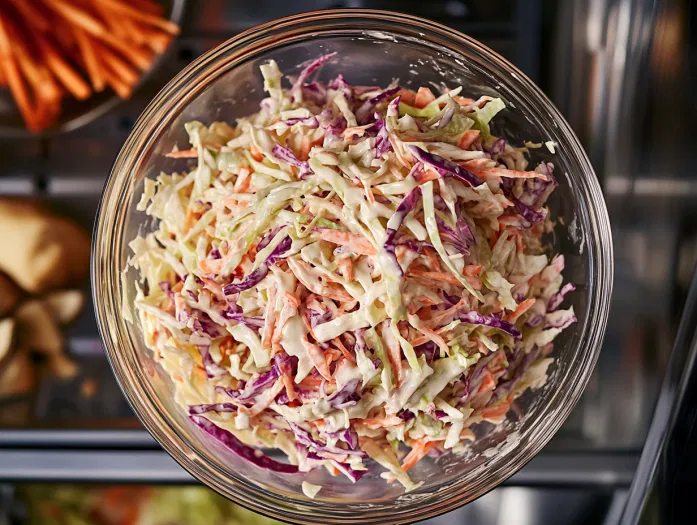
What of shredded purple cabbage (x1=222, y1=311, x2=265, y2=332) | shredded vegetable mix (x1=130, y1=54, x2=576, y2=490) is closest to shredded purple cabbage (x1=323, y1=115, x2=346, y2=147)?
shredded vegetable mix (x1=130, y1=54, x2=576, y2=490)

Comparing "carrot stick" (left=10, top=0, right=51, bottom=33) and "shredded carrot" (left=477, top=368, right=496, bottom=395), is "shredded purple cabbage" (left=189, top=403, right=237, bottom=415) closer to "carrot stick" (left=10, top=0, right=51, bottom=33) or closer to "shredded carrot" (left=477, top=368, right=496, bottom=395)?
"shredded carrot" (left=477, top=368, right=496, bottom=395)

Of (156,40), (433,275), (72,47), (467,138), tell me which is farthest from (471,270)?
(72,47)

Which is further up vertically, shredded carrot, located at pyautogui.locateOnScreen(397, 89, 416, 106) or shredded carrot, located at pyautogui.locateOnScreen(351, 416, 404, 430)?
shredded carrot, located at pyautogui.locateOnScreen(397, 89, 416, 106)

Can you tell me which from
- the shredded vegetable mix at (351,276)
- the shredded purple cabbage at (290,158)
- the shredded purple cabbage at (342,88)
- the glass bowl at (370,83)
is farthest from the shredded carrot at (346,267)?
the glass bowl at (370,83)

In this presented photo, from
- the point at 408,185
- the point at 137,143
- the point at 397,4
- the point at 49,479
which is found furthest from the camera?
the point at 397,4

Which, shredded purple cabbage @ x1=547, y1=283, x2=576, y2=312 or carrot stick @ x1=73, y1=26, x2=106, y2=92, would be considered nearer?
shredded purple cabbage @ x1=547, y1=283, x2=576, y2=312

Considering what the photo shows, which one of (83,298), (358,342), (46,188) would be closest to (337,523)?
(358,342)

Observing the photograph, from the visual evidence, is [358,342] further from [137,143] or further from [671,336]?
[671,336]

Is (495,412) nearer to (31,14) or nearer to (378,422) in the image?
(378,422)
